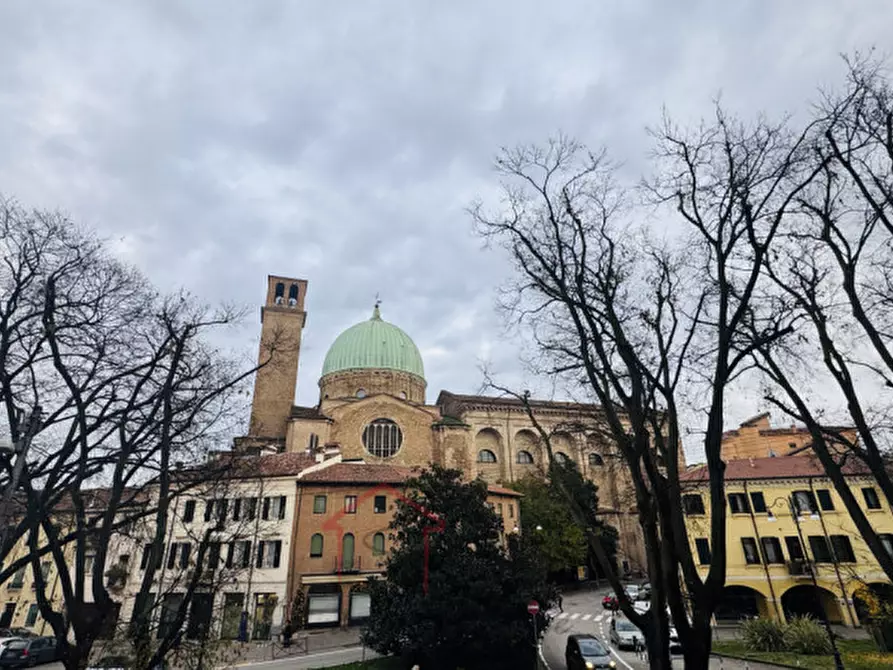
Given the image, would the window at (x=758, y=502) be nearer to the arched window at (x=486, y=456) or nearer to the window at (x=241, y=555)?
the arched window at (x=486, y=456)

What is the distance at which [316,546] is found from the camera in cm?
2767

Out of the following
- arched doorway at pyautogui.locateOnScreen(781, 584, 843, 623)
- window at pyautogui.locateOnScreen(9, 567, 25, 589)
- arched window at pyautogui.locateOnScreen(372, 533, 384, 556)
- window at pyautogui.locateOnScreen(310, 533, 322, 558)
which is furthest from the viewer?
window at pyautogui.locateOnScreen(9, 567, 25, 589)

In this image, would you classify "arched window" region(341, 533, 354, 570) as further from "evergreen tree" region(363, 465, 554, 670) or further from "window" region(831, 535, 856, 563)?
"window" region(831, 535, 856, 563)

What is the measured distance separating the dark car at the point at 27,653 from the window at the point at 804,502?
3810cm

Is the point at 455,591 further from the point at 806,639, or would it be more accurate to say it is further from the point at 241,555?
the point at 241,555

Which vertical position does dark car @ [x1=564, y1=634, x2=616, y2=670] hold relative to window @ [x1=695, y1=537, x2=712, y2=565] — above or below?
below

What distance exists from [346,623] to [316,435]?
58.9ft

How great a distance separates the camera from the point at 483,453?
50.8m

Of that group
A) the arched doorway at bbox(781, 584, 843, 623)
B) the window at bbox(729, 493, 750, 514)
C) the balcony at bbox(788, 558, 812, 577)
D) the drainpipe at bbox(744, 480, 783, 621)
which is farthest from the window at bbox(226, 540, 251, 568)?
the arched doorway at bbox(781, 584, 843, 623)

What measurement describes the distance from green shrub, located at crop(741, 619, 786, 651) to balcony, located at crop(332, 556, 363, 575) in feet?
61.6

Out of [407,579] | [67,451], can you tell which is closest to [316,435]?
[407,579]

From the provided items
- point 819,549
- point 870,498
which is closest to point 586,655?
point 819,549

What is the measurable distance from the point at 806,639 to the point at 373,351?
131 ft

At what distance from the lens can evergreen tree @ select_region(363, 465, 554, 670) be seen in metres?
15.7
